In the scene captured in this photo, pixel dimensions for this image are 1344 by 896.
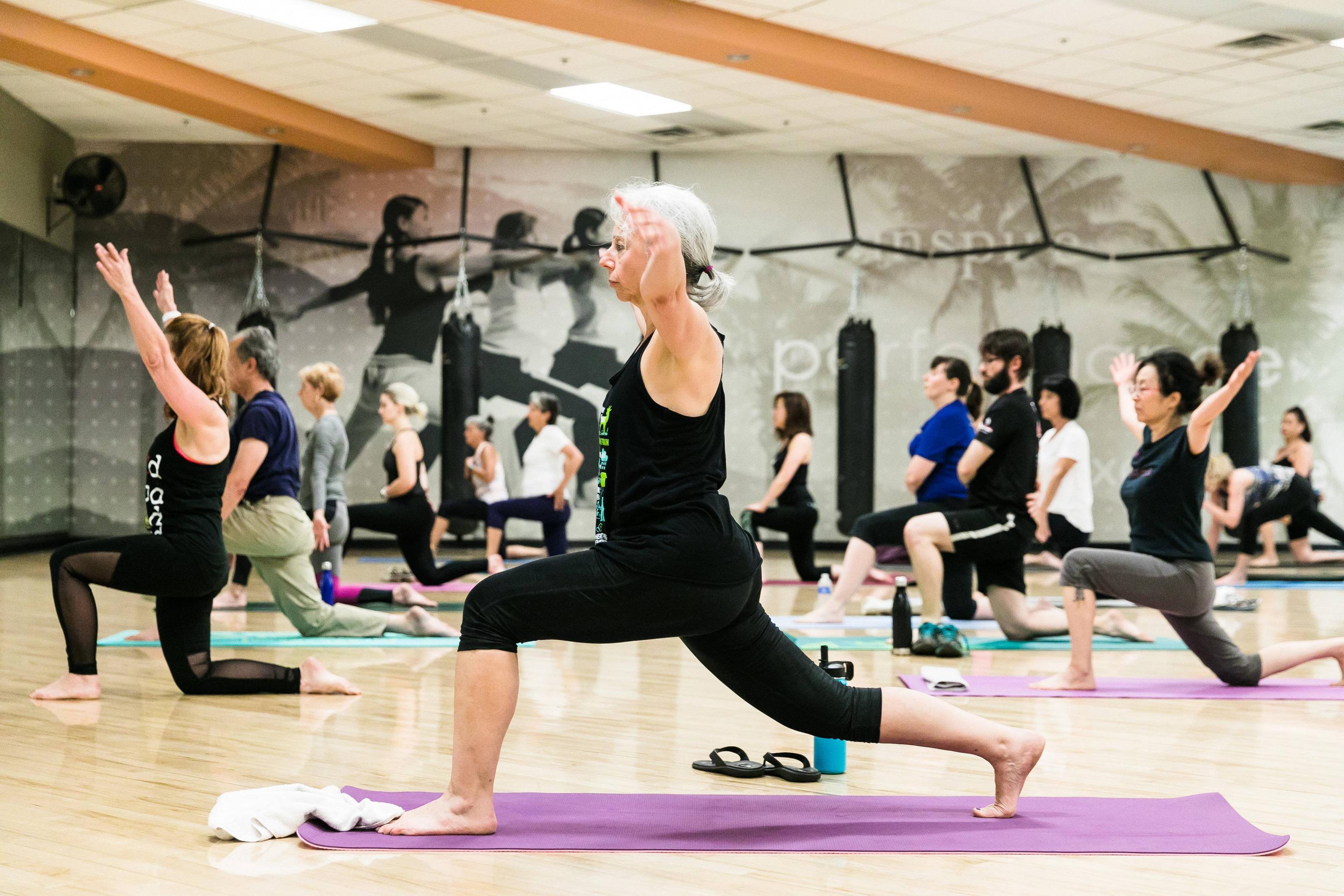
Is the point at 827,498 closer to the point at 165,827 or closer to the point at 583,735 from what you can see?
the point at 583,735

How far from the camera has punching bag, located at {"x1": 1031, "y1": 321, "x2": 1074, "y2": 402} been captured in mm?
10594

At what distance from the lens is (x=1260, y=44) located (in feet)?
25.4

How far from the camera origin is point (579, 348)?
11.4 m

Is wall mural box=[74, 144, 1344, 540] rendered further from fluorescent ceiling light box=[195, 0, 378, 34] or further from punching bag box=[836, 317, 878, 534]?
fluorescent ceiling light box=[195, 0, 378, 34]

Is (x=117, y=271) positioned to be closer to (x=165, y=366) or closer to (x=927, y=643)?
(x=165, y=366)

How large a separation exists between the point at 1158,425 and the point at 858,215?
7.38m

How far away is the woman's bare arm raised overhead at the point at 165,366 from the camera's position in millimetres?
3469

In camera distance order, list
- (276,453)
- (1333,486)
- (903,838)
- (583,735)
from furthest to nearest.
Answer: (1333,486) < (276,453) < (583,735) < (903,838)

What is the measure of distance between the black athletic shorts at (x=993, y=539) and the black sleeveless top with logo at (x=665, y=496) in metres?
3.23

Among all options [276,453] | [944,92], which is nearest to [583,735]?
[276,453]

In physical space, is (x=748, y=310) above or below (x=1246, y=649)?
above

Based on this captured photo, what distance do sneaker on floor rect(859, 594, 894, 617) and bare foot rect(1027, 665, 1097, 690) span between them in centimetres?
218

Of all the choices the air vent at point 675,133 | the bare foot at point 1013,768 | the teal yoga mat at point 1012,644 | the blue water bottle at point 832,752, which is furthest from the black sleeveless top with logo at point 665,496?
the air vent at point 675,133

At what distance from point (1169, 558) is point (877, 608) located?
2.58 metres
